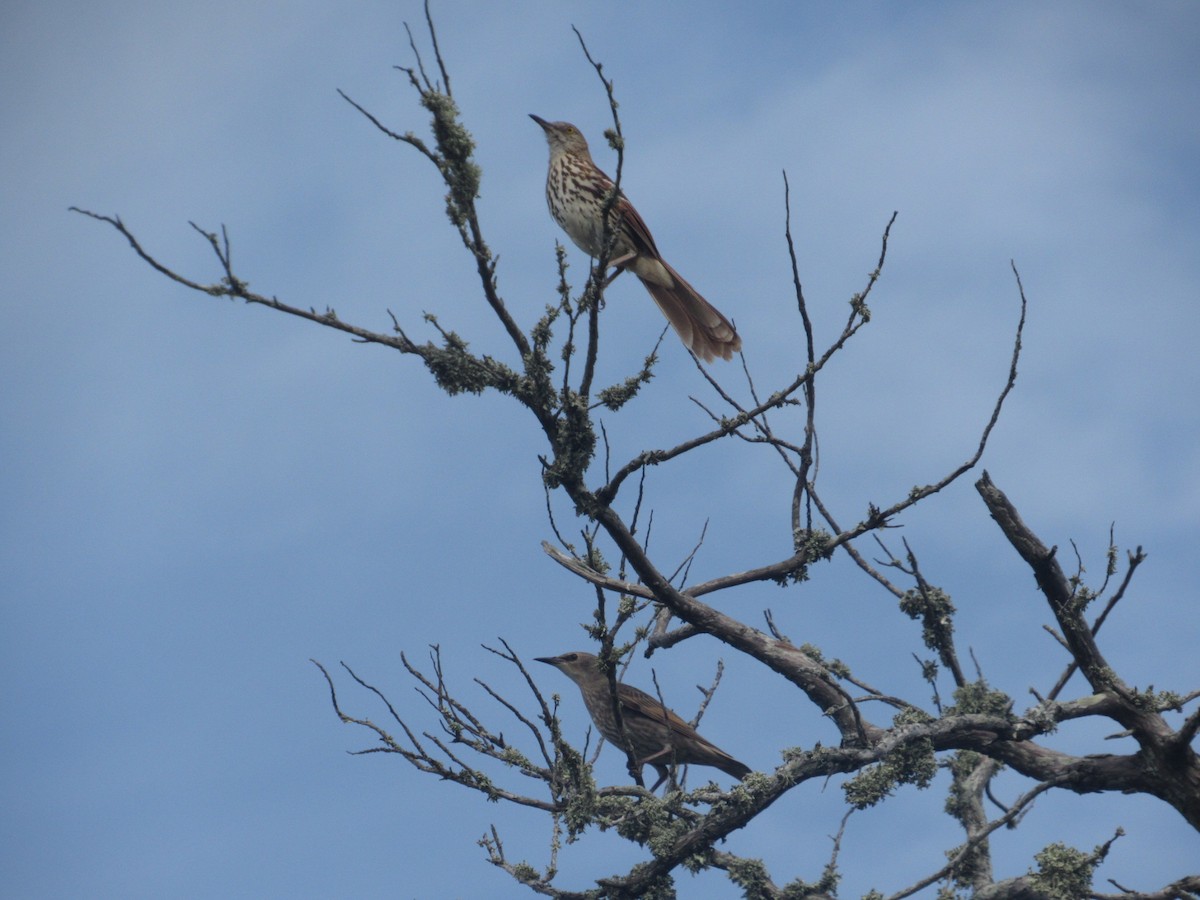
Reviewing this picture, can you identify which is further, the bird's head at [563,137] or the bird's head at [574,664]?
the bird's head at [563,137]

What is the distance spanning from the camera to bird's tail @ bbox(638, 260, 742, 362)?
248 inches

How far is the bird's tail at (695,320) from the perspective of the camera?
630 centimetres

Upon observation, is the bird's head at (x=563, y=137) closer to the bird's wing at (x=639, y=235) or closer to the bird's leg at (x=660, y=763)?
the bird's wing at (x=639, y=235)

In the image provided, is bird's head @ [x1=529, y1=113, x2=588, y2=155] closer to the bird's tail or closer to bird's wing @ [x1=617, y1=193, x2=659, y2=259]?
bird's wing @ [x1=617, y1=193, x2=659, y2=259]

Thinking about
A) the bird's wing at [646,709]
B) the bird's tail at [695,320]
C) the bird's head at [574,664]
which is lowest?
the bird's wing at [646,709]

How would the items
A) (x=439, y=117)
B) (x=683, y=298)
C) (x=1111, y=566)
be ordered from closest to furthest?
(x=439, y=117), (x=1111, y=566), (x=683, y=298)

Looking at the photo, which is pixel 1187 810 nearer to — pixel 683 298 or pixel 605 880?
pixel 605 880

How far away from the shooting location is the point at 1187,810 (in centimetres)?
483

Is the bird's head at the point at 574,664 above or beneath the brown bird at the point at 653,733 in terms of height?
above

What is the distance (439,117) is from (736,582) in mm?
2336

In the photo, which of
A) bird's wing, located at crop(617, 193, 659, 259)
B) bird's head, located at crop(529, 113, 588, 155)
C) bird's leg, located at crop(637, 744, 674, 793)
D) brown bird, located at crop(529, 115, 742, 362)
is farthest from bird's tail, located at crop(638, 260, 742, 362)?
bird's leg, located at crop(637, 744, 674, 793)

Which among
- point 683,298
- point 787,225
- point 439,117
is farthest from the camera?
point 683,298

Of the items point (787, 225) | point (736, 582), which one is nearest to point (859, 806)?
point (736, 582)

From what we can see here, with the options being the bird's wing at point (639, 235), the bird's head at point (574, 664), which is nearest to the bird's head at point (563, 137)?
the bird's wing at point (639, 235)
